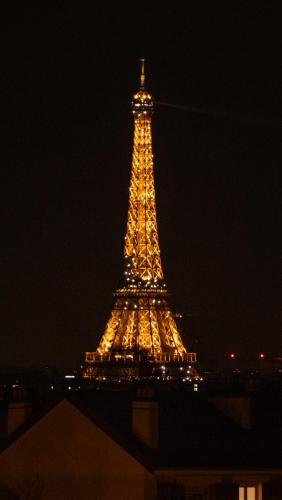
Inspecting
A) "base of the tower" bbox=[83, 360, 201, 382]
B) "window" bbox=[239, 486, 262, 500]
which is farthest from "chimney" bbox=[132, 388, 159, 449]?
"base of the tower" bbox=[83, 360, 201, 382]

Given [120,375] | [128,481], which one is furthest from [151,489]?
[120,375]

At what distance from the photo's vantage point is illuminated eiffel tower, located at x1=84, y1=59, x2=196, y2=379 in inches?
5930

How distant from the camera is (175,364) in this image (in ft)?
498

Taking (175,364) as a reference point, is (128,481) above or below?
below

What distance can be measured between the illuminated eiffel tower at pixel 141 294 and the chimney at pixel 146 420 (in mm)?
112612

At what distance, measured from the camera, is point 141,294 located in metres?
152

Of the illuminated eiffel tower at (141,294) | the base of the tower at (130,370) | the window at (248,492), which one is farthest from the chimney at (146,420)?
the illuminated eiffel tower at (141,294)

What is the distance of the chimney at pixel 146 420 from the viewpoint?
36.1 meters

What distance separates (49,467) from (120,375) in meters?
112

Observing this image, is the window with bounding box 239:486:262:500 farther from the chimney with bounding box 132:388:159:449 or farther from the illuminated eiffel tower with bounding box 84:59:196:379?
the illuminated eiffel tower with bounding box 84:59:196:379

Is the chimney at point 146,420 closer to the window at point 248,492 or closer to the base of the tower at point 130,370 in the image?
the window at point 248,492

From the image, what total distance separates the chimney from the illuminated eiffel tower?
112612mm

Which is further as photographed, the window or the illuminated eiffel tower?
the illuminated eiffel tower

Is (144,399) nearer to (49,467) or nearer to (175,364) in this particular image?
(49,467)
